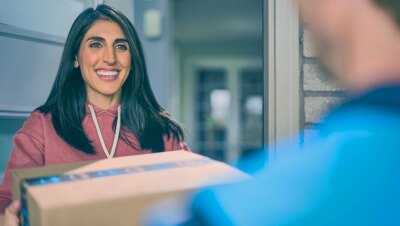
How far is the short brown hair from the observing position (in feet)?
1.63

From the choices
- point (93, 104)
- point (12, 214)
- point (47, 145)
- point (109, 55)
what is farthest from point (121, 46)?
point (12, 214)

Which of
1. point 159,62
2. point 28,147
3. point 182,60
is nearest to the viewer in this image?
point 28,147

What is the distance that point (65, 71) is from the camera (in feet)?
3.64

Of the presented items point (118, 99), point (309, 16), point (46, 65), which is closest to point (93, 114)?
point (118, 99)

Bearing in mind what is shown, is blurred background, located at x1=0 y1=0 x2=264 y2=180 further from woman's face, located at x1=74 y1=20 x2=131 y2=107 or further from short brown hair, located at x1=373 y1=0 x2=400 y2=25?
short brown hair, located at x1=373 y1=0 x2=400 y2=25

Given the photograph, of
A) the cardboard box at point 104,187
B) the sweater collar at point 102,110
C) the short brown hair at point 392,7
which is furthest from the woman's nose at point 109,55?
the short brown hair at point 392,7

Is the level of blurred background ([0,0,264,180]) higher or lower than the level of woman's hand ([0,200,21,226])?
higher

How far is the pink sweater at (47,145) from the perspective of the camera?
1047 mm

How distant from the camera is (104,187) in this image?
66 cm

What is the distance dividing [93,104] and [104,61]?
12 centimetres

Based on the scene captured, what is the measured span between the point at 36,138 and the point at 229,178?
58 cm

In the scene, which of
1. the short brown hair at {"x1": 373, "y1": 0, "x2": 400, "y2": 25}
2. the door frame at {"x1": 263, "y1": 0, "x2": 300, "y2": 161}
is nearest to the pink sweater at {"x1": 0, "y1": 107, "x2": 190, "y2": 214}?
the door frame at {"x1": 263, "y1": 0, "x2": 300, "y2": 161}

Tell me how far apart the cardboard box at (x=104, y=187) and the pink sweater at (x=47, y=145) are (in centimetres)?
29

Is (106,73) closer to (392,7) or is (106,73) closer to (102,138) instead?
(102,138)
